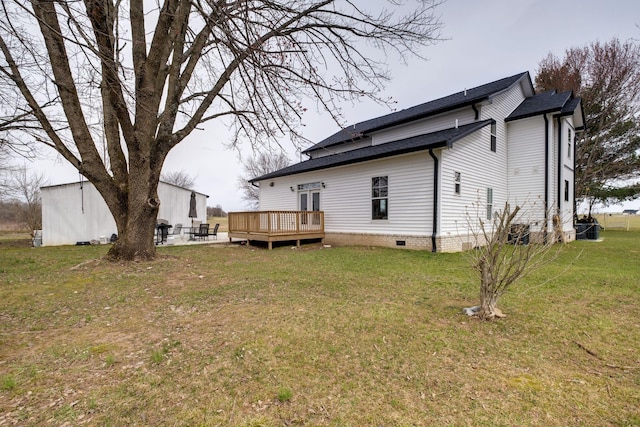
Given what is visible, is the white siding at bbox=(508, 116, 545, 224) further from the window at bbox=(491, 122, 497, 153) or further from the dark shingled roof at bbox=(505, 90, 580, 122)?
the window at bbox=(491, 122, 497, 153)

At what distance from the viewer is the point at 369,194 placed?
11.5 metres

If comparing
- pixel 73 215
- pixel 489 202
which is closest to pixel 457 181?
pixel 489 202

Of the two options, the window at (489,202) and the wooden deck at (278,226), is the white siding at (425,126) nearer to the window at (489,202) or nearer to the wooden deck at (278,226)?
the window at (489,202)

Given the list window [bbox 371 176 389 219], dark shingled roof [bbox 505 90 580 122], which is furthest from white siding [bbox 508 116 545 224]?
window [bbox 371 176 389 219]

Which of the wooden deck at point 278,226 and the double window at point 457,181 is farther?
the wooden deck at point 278,226

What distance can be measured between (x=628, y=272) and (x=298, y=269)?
23.9ft

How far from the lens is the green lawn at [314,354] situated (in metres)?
2.06

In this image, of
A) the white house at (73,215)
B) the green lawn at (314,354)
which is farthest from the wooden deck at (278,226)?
the white house at (73,215)

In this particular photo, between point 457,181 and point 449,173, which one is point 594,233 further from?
point 449,173

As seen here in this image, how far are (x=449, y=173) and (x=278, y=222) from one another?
21.0 feet

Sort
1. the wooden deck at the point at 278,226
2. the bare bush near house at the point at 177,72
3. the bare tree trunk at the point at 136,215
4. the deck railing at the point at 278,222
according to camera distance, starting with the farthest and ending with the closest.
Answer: the deck railing at the point at 278,222
the wooden deck at the point at 278,226
the bare tree trunk at the point at 136,215
the bare bush near house at the point at 177,72

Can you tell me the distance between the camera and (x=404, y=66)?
6004 millimetres

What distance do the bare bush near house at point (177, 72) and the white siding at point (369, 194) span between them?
496 centimetres

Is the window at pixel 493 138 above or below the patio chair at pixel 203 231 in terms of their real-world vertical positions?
above
